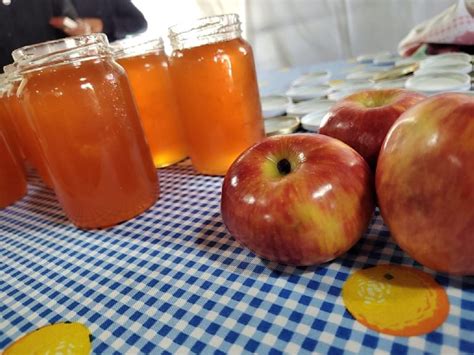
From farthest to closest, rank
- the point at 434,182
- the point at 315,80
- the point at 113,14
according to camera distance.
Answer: the point at 113,14 → the point at 315,80 → the point at 434,182

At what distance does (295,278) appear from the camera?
373 mm

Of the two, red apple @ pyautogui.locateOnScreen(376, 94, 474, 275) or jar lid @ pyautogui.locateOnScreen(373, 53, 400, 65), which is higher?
red apple @ pyautogui.locateOnScreen(376, 94, 474, 275)

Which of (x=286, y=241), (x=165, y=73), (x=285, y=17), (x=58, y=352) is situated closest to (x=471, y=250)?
(x=286, y=241)

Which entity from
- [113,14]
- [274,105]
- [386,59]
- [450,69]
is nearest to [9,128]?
[274,105]

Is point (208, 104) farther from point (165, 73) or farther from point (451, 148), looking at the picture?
point (451, 148)

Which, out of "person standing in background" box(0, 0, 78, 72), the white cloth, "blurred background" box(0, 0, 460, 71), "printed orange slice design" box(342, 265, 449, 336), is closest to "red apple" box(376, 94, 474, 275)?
"printed orange slice design" box(342, 265, 449, 336)

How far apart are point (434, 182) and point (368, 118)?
0.51ft

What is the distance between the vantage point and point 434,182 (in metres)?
0.30

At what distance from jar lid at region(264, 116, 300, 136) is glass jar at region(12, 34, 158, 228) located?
0.27 meters

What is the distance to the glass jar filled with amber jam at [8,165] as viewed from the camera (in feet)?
2.24

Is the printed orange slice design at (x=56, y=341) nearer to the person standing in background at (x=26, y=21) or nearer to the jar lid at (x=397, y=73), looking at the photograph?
the jar lid at (x=397, y=73)

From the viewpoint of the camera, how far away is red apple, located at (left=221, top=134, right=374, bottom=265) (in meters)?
0.35

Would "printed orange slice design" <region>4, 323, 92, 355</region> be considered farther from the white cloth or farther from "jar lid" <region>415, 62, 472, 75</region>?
the white cloth

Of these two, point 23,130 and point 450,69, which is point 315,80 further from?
point 23,130
